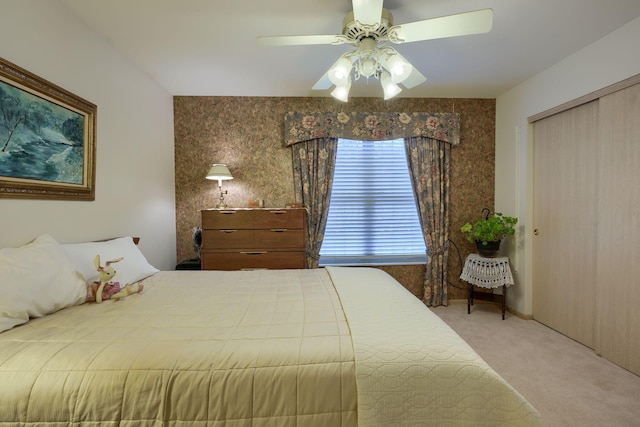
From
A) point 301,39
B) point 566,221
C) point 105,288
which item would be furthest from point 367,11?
point 566,221

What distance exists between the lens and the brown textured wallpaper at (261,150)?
3.33 metres

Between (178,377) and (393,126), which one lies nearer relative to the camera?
(178,377)

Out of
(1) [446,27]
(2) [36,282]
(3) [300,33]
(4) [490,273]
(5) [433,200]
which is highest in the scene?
(3) [300,33]

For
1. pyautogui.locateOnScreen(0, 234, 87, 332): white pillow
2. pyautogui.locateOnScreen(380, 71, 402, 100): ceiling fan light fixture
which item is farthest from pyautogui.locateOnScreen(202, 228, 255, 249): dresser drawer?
pyautogui.locateOnScreen(380, 71, 402, 100): ceiling fan light fixture

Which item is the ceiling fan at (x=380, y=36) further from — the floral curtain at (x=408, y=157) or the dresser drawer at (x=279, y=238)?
the dresser drawer at (x=279, y=238)

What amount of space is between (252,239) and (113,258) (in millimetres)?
1253

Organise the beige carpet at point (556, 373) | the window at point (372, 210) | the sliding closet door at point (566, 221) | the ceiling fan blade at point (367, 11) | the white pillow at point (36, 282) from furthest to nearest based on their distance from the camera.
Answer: the window at point (372, 210)
the sliding closet door at point (566, 221)
the beige carpet at point (556, 373)
the ceiling fan blade at point (367, 11)
the white pillow at point (36, 282)

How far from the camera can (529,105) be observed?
293 centimetres

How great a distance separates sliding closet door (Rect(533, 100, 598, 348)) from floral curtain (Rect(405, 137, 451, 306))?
0.89 m

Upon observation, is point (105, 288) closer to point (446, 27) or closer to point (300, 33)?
point (300, 33)

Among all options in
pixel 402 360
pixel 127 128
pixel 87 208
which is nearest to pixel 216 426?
pixel 402 360

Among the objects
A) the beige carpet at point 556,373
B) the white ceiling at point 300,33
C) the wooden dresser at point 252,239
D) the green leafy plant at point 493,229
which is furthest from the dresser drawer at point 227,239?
the green leafy plant at point 493,229

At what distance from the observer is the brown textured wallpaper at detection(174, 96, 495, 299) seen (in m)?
3.33

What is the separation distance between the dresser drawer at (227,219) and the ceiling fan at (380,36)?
1589 millimetres
